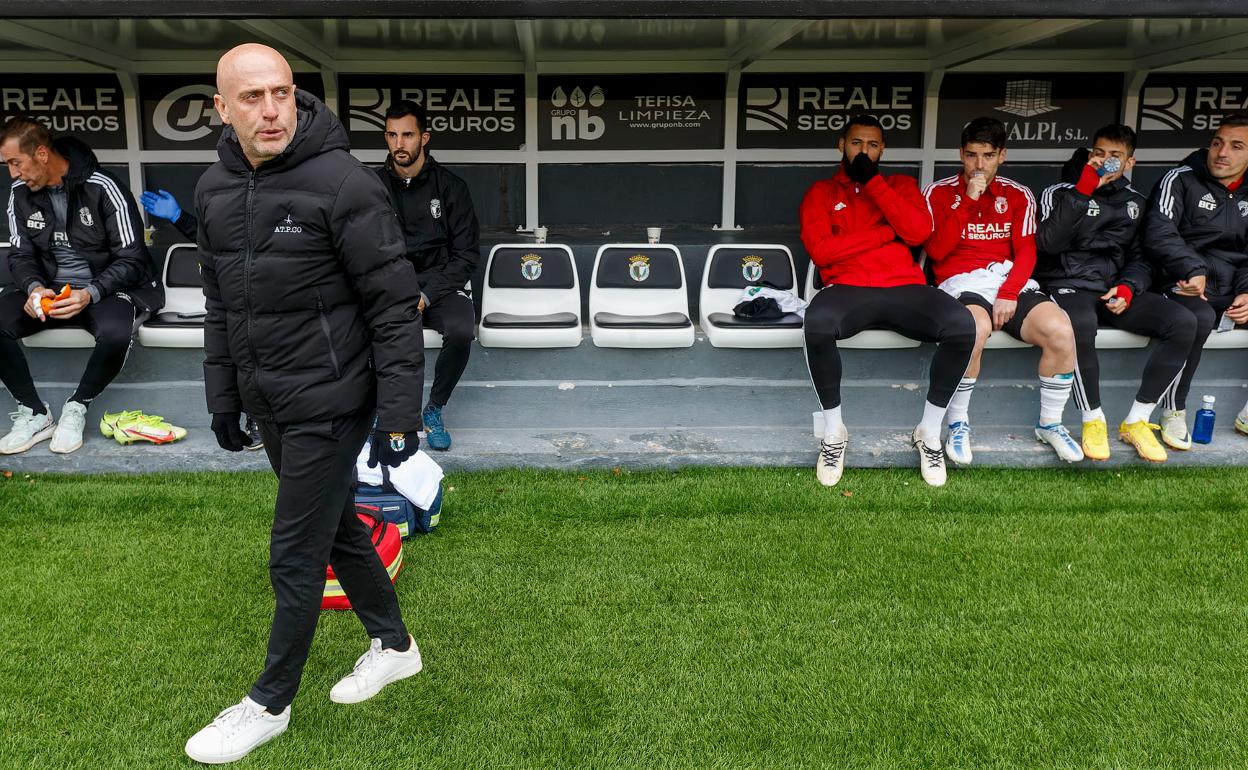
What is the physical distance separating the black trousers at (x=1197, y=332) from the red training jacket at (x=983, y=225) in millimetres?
691

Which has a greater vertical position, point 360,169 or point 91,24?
point 91,24

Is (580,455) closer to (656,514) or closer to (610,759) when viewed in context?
(656,514)

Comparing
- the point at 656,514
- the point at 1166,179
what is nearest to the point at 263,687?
the point at 656,514

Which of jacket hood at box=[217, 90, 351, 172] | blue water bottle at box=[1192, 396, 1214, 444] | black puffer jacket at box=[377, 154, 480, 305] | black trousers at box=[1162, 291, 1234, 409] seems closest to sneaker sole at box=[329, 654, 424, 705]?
jacket hood at box=[217, 90, 351, 172]

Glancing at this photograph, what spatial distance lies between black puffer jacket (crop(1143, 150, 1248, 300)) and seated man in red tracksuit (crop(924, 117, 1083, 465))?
59 centimetres

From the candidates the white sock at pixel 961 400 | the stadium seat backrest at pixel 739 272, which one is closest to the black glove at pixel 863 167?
the stadium seat backrest at pixel 739 272

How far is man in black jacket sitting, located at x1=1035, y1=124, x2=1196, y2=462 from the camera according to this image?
426 cm

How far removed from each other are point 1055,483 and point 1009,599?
1242 millimetres

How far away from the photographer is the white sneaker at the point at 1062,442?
4238 millimetres

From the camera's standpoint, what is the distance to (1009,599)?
308 centimetres

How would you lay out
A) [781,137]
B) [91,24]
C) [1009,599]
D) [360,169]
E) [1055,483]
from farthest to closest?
Result: 1. [781,137]
2. [91,24]
3. [1055,483]
4. [1009,599]
5. [360,169]

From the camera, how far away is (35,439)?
13.9 feet

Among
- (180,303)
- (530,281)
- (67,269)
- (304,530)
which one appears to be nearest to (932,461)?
(530,281)

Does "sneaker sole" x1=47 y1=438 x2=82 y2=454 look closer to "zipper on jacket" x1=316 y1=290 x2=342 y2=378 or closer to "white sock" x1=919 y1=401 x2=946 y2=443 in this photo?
"zipper on jacket" x1=316 y1=290 x2=342 y2=378
